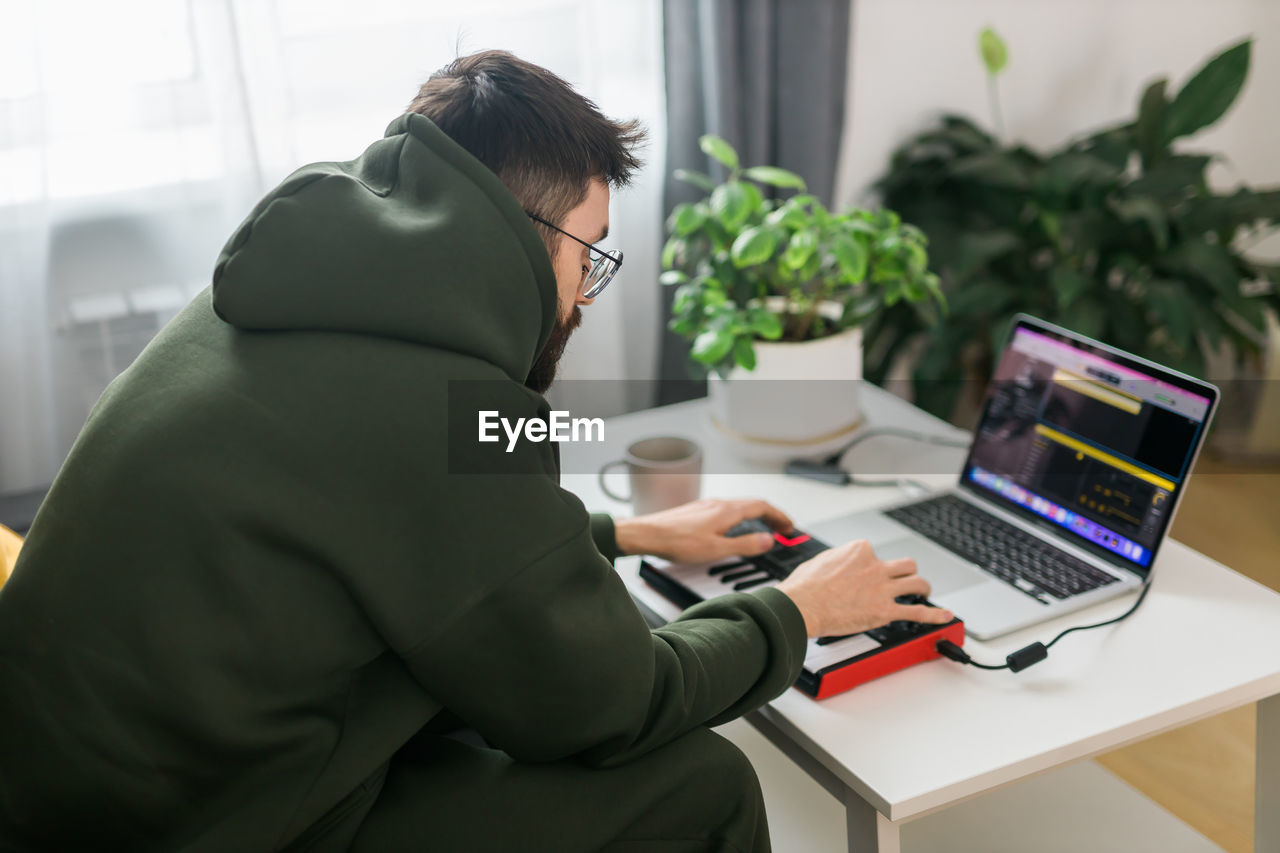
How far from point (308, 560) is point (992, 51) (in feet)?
7.25

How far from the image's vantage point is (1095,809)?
53.9 inches

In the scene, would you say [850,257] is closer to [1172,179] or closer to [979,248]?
[979,248]

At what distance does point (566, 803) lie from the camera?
0.95m

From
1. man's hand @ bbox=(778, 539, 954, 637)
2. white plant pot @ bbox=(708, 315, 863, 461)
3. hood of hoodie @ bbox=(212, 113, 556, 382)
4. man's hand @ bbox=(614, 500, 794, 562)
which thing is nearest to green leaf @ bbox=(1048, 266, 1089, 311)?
white plant pot @ bbox=(708, 315, 863, 461)

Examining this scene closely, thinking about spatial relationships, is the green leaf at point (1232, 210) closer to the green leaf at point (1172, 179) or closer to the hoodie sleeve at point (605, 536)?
the green leaf at point (1172, 179)

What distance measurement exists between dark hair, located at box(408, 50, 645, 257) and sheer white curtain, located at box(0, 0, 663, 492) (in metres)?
1.13

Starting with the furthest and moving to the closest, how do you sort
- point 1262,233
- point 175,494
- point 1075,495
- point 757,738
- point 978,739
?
point 1262,233 < point 757,738 < point 1075,495 < point 978,739 < point 175,494

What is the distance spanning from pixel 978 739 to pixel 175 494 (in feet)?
2.30

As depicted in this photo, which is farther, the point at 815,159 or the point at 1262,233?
the point at 1262,233

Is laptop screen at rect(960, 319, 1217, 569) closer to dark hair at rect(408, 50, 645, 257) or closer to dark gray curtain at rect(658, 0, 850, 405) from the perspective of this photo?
dark hair at rect(408, 50, 645, 257)

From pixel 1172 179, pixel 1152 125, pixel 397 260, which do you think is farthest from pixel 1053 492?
pixel 1152 125

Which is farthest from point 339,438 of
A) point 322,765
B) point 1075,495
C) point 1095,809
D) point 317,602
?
point 1095,809

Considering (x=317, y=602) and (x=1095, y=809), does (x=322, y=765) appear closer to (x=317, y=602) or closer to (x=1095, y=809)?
(x=317, y=602)

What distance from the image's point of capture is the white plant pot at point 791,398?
5.05ft
